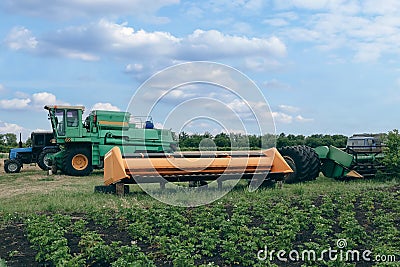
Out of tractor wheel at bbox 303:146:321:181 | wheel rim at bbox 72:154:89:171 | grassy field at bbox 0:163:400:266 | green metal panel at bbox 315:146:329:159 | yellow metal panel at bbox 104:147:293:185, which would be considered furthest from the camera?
wheel rim at bbox 72:154:89:171

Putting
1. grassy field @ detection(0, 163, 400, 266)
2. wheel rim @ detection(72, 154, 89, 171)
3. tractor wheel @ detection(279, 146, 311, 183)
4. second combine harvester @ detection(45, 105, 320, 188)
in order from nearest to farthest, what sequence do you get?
grassy field @ detection(0, 163, 400, 266) → second combine harvester @ detection(45, 105, 320, 188) → tractor wheel @ detection(279, 146, 311, 183) → wheel rim @ detection(72, 154, 89, 171)

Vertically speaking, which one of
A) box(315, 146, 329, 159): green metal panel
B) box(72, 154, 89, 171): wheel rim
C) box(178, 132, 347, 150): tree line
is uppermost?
box(178, 132, 347, 150): tree line

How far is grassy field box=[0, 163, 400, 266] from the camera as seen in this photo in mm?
5691

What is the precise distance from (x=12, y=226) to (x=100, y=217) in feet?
4.48

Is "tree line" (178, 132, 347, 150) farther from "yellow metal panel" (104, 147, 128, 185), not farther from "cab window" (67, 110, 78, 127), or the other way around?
"cab window" (67, 110, 78, 127)

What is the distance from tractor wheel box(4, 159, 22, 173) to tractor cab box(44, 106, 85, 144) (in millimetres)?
4064

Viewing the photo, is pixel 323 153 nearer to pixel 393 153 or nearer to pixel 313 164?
pixel 313 164

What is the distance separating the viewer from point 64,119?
18.6 metres

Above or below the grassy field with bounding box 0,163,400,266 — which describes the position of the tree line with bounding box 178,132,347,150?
above

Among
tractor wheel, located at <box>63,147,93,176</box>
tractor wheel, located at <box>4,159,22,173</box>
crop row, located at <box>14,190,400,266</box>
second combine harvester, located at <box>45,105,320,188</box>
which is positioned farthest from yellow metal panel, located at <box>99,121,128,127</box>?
crop row, located at <box>14,190,400,266</box>

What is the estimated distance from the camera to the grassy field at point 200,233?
18.7ft

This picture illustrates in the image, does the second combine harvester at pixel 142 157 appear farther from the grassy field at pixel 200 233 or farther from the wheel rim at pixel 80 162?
the grassy field at pixel 200 233

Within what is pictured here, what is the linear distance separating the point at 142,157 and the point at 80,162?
7.34 meters

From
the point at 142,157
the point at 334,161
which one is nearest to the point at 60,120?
the point at 142,157
